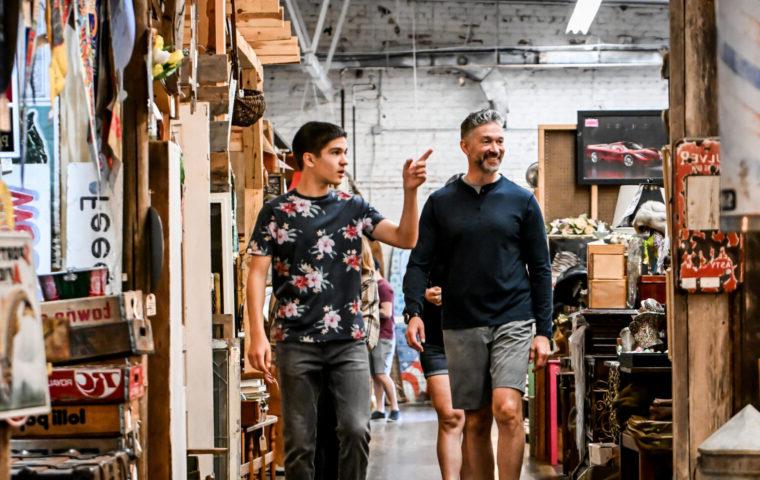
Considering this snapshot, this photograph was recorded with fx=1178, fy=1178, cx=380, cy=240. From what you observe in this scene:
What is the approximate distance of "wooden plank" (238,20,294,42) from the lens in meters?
7.90

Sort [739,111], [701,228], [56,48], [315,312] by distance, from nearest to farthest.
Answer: [739,111] < [56,48] < [701,228] < [315,312]

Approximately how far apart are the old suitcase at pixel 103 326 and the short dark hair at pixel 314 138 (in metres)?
2.30

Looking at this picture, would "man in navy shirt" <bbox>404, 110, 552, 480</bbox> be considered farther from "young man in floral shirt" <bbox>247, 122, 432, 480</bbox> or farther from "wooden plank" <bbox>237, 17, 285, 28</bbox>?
"wooden plank" <bbox>237, 17, 285, 28</bbox>

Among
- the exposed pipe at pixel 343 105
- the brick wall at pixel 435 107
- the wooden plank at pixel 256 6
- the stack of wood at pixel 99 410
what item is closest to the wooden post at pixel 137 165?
the stack of wood at pixel 99 410

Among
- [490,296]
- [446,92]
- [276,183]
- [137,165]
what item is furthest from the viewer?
[446,92]

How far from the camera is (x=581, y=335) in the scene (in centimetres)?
639

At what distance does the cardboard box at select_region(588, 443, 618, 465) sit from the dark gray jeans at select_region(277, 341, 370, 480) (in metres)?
1.38

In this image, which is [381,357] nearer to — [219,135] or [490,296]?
[219,135]

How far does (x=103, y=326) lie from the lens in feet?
8.93

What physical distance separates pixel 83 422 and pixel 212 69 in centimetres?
248

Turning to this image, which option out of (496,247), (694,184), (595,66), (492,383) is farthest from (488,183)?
(595,66)

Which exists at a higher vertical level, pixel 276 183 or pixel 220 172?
pixel 276 183

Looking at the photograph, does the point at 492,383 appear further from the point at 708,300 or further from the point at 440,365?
the point at 708,300

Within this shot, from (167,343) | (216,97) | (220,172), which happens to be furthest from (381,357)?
(167,343)
